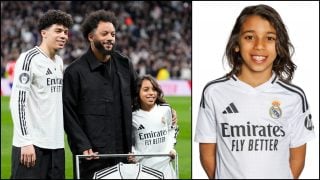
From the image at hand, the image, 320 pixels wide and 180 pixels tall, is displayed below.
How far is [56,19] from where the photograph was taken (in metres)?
3.88

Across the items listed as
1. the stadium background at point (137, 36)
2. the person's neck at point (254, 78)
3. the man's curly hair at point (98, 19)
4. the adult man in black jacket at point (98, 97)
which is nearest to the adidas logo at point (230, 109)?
the person's neck at point (254, 78)

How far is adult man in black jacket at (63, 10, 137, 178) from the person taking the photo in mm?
3686

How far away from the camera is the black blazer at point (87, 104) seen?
3684 mm

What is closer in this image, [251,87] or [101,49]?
[251,87]

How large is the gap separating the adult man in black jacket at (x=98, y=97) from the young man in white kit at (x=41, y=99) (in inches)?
4.0

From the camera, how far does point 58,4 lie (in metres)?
24.9

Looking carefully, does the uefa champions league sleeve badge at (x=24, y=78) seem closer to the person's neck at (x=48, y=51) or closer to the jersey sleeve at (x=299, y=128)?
the person's neck at (x=48, y=51)

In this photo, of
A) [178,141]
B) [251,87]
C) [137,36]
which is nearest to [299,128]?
[251,87]

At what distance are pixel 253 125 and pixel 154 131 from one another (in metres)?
1.34

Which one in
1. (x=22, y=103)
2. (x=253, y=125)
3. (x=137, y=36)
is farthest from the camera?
(x=137, y=36)

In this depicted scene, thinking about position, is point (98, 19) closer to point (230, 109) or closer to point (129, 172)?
point (129, 172)

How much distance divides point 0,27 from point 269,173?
23.0 meters

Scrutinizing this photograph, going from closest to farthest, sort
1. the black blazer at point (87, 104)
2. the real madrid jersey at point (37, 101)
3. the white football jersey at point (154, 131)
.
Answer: the black blazer at point (87, 104) < the real madrid jersey at point (37, 101) < the white football jersey at point (154, 131)

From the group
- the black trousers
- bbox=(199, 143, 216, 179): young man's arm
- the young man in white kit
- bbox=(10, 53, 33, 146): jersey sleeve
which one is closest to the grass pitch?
the black trousers
